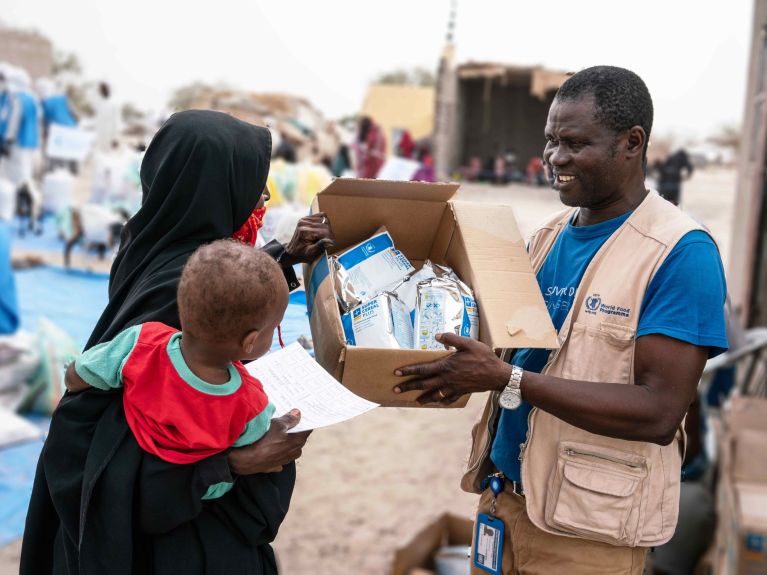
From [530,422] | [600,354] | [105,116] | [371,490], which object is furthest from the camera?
[105,116]

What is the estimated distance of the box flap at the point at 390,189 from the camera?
2.01m

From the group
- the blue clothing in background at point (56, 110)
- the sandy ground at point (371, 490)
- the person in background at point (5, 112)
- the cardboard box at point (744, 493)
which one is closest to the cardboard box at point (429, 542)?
the sandy ground at point (371, 490)

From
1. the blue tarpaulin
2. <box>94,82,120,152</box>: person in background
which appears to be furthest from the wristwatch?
<box>94,82,120,152</box>: person in background

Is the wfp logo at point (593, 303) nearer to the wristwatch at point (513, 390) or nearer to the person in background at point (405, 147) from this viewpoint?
the wristwatch at point (513, 390)

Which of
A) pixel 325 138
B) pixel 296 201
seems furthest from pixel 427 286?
pixel 325 138

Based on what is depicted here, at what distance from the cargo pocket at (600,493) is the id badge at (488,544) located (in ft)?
0.86

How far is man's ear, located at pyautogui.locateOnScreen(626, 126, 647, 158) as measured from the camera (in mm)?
1685

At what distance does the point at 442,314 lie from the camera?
1833 millimetres

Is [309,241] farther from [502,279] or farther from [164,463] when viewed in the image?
[164,463]

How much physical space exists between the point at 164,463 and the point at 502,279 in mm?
878

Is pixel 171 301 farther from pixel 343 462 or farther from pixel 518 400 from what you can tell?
pixel 343 462

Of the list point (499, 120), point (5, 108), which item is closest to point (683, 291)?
point (5, 108)

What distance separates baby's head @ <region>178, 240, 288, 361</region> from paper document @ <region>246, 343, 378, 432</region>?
234mm

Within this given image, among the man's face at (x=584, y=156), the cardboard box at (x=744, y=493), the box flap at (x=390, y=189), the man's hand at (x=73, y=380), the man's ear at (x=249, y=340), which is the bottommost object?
the cardboard box at (x=744, y=493)
